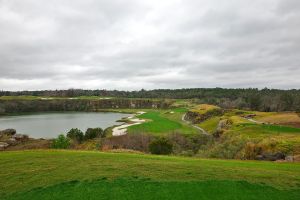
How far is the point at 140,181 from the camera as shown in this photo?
13109mm

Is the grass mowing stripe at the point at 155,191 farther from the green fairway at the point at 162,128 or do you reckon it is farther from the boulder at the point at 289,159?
the green fairway at the point at 162,128

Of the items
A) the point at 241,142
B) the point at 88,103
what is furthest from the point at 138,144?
the point at 88,103

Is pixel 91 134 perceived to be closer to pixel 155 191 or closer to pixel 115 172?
pixel 115 172

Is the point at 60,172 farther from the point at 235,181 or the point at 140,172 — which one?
the point at 235,181

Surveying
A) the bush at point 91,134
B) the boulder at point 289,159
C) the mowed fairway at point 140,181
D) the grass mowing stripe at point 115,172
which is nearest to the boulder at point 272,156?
the boulder at point 289,159

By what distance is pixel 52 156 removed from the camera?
60.2 feet

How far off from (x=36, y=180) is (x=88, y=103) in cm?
16448

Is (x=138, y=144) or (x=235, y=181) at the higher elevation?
(x=235, y=181)

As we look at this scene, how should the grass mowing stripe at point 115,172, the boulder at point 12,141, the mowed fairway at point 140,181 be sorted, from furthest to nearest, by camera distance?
the boulder at point 12,141 < the grass mowing stripe at point 115,172 < the mowed fairway at point 140,181

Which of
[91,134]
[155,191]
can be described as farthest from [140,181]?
[91,134]

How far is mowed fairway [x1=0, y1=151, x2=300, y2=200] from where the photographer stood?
1188cm

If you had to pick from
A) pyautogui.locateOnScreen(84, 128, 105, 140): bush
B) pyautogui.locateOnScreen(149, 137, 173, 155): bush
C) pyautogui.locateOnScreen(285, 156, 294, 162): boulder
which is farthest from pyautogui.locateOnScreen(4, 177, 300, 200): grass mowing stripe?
pyautogui.locateOnScreen(84, 128, 105, 140): bush

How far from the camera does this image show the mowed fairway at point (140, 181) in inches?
468

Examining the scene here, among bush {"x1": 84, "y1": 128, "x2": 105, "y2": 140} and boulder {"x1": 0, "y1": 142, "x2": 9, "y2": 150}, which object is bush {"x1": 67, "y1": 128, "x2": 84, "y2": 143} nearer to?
bush {"x1": 84, "y1": 128, "x2": 105, "y2": 140}
